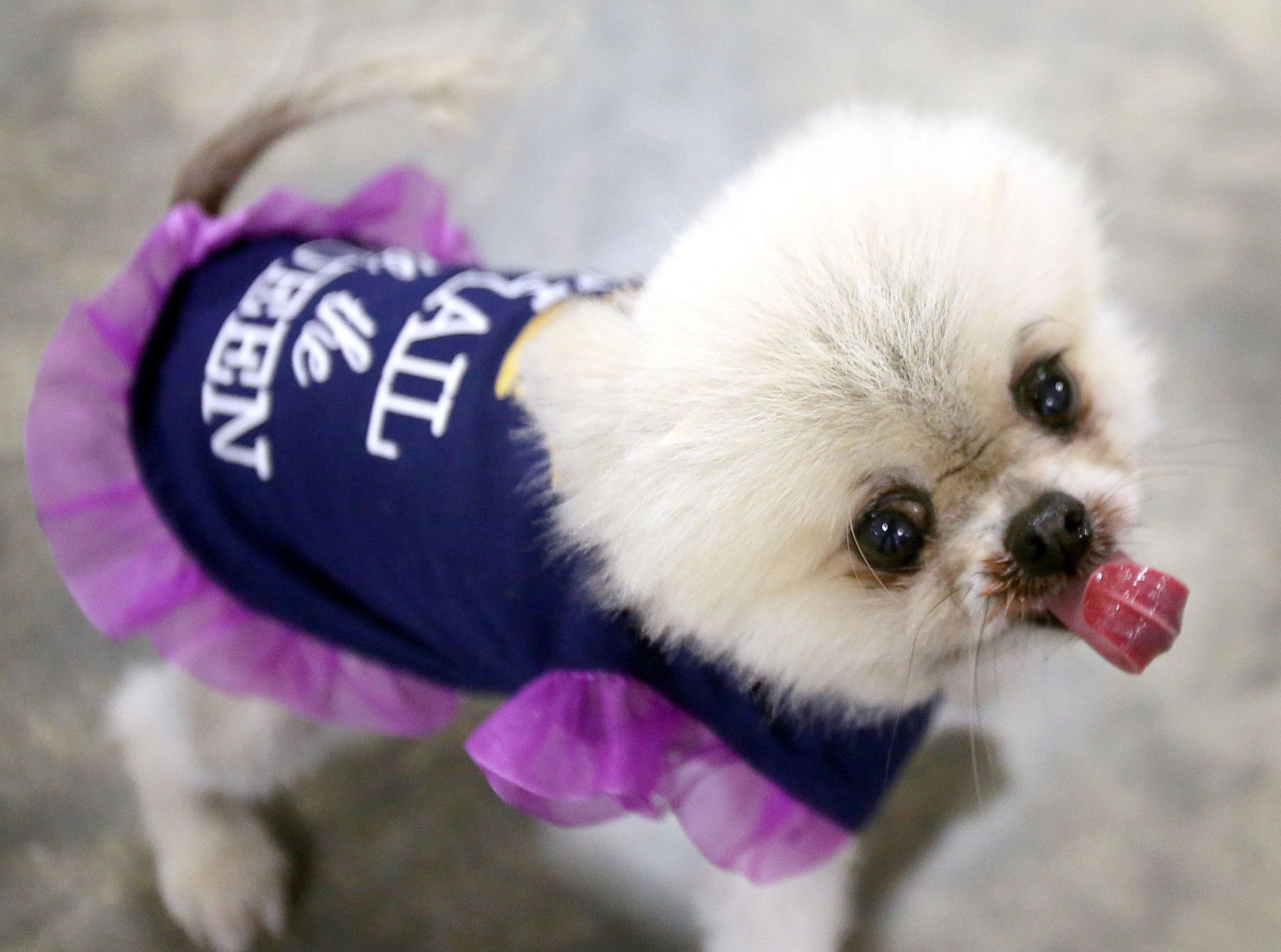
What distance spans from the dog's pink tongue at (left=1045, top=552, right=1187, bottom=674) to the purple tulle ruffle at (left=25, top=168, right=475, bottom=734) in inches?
30.1

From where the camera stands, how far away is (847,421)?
28.9 inches

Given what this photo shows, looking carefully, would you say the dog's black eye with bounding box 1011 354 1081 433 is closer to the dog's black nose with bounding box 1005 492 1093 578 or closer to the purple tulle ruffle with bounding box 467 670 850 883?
the dog's black nose with bounding box 1005 492 1093 578

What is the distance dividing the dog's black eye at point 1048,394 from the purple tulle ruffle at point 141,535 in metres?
0.77

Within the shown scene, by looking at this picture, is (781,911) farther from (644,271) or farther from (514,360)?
(644,271)

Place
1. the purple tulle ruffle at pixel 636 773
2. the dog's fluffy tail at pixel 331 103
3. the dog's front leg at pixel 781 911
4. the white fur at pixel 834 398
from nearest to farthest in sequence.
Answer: the white fur at pixel 834 398, the purple tulle ruffle at pixel 636 773, the dog's front leg at pixel 781 911, the dog's fluffy tail at pixel 331 103

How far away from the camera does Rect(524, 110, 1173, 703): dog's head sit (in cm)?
74

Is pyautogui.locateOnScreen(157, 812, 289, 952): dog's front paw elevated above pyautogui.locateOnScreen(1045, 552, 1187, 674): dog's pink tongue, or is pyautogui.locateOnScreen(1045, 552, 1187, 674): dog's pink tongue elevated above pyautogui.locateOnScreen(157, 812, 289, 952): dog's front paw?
pyautogui.locateOnScreen(1045, 552, 1187, 674): dog's pink tongue

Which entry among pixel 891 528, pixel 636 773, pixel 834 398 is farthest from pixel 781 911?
pixel 834 398

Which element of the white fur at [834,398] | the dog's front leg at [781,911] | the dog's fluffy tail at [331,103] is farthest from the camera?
the dog's fluffy tail at [331,103]

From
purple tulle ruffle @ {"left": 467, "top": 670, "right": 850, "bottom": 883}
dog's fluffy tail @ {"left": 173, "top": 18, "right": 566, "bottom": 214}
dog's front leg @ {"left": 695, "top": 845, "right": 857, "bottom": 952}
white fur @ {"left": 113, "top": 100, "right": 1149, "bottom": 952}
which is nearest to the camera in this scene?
white fur @ {"left": 113, "top": 100, "right": 1149, "bottom": 952}

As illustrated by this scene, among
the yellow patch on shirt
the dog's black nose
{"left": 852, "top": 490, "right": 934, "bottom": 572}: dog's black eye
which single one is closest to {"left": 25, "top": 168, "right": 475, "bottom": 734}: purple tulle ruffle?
the yellow patch on shirt

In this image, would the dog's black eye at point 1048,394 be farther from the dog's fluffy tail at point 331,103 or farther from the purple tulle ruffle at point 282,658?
the dog's fluffy tail at point 331,103

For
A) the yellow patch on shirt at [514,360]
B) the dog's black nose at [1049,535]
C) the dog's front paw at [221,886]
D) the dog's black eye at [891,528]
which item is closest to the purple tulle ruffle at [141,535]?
the dog's front paw at [221,886]

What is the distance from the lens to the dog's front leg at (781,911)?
3.39 feet
